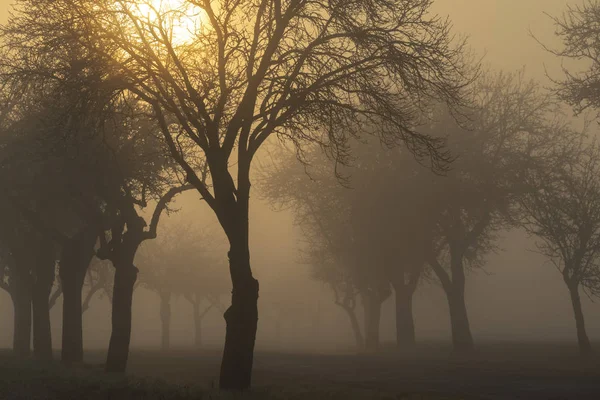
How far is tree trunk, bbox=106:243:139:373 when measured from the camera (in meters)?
24.3

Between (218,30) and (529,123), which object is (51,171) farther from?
(529,123)

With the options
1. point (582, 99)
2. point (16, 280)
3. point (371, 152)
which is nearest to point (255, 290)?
point (582, 99)

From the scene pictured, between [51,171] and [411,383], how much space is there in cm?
1641

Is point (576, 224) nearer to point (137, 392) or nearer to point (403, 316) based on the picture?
point (403, 316)

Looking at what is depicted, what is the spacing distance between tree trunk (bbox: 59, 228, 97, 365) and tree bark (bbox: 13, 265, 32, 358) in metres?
9.04

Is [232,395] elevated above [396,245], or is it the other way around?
[396,245]

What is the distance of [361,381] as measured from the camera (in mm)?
21391

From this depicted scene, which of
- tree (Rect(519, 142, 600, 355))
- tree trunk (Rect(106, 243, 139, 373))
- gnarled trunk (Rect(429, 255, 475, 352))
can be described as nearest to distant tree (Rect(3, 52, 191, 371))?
tree trunk (Rect(106, 243, 139, 373))

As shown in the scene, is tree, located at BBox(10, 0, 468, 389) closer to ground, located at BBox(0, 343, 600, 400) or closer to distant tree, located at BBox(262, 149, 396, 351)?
ground, located at BBox(0, 343, 600, 400)

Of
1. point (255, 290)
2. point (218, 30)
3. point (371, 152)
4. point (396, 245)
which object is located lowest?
point (255, 290)

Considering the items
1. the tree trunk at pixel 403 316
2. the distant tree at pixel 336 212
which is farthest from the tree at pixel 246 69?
the tree trunk at pixel 403 316

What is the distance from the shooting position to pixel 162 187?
29375 mm

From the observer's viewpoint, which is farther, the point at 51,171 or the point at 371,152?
the point at 371,152

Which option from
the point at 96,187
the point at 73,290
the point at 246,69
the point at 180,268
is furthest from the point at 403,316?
the point at 180,268
